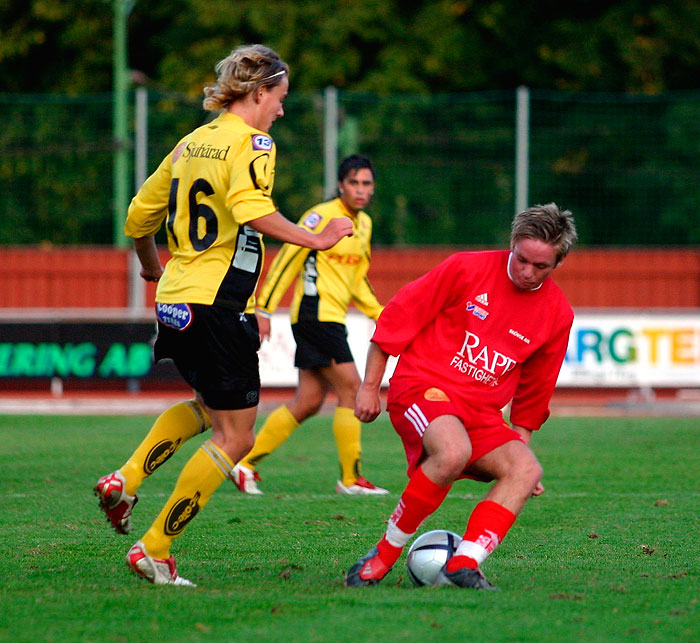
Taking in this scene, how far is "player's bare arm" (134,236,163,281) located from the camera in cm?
570

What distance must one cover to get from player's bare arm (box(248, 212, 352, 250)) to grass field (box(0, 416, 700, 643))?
1397 mm

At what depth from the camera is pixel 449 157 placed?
20.8m

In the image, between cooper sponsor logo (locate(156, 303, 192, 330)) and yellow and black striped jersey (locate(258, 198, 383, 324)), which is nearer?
cooper sponsor logo (locate(156, 303, 192, 330))

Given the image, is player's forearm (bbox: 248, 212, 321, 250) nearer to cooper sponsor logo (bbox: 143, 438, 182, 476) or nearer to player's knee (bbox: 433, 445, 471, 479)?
player's knee (bbox: 433, 445, 471, 479)


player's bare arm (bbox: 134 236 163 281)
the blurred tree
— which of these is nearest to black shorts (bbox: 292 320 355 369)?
player's bare arm (bbox: 134 236 163 281)

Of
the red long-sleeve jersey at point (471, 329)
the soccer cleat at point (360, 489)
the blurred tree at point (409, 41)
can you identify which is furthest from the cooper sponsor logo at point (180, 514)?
the blurred tree at point (409, 41)

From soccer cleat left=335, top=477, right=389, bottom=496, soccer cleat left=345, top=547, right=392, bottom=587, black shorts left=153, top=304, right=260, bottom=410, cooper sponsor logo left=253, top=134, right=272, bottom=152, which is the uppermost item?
cooper sponsor logo left=253, top=134, right=272, bottom=152

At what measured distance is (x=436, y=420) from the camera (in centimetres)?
512

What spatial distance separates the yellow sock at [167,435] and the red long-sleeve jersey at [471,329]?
0.90m

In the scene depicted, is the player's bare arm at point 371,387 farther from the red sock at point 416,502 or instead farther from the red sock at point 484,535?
the red sock at point 484,535

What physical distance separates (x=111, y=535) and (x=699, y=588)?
10.0 feet

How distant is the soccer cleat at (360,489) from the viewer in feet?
27.7

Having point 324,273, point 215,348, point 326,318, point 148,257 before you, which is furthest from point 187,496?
point 324,273

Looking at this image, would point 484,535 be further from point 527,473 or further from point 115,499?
point 115,499
